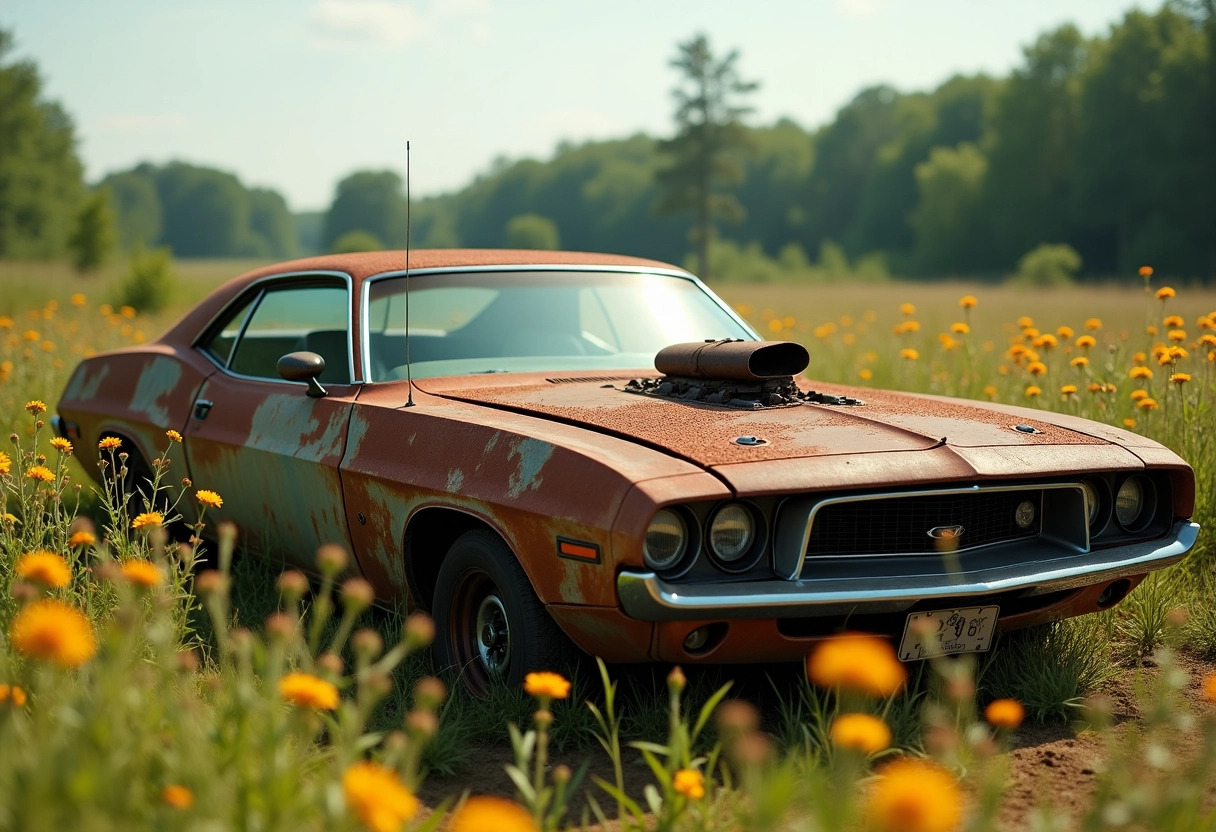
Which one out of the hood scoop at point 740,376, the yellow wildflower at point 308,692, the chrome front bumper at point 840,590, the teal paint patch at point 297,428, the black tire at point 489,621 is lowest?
the black tire at point 489,621

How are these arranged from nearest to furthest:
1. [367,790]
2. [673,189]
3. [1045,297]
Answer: [367,790] < [1045,297] < [673,189]

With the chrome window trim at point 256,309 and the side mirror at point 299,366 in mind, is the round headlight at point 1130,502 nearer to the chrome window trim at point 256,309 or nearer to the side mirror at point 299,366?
the chrome window trim at point 256,309

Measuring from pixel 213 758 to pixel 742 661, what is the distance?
1365 millimetres

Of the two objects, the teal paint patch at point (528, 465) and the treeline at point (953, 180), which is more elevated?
the treeline at point (953, 180)

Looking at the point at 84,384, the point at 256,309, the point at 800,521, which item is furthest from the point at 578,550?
the point at 84,384

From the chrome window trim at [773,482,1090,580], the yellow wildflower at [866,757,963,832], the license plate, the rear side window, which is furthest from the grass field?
the rear side window

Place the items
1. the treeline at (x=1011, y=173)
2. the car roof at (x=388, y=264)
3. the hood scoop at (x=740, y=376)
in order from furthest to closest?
1. the treeline at (x=1011, y=173)
2. the car roof at (x=388, y=264)
3. the hood scoop at (x=740, y=376)

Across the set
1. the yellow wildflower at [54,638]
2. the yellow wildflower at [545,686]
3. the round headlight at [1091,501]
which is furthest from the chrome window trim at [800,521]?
the yellow wildflower at [54,638]

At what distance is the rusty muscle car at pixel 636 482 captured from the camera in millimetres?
2877

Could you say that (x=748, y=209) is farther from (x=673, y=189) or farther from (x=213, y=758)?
(x=213, y=758)

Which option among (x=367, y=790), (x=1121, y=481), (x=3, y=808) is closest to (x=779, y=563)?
(x=1121, y=481)

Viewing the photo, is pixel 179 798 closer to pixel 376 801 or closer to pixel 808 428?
pixel 376 801

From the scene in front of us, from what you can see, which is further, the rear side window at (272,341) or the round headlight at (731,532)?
the rear side window at (272,341)

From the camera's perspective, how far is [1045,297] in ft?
77.9
